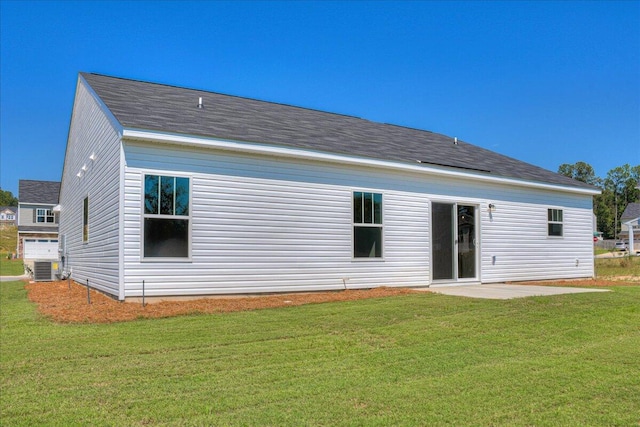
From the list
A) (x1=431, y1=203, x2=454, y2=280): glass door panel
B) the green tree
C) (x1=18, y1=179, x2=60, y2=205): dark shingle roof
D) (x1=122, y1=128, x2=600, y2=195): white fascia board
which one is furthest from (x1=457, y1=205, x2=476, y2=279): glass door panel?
the green tree

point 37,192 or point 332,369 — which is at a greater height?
point 37,192

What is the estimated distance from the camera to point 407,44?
624 inches

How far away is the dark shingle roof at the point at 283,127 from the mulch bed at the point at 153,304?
9.98ft

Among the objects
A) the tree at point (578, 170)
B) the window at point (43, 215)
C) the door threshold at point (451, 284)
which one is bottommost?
the door threshold at point (451, 284)

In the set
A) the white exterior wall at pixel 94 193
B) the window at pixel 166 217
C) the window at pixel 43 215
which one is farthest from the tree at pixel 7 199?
the window at pixel 166 217

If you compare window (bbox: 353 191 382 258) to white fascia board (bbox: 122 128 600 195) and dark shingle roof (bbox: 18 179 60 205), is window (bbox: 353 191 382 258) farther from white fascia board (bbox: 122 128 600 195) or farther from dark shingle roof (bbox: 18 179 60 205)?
dark shingle roof (bbox: 18 179 60 205)

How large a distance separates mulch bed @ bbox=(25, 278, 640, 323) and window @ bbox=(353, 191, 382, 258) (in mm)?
960

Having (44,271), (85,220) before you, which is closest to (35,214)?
(44,271)

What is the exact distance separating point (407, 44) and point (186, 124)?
9.43 m

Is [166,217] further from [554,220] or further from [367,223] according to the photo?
[554,220]

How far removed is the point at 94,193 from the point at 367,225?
21.2ft

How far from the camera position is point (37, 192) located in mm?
40156

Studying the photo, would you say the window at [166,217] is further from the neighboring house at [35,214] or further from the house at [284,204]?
the neighboring house at [35,214]

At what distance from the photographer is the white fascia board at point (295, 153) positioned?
27.6ft
